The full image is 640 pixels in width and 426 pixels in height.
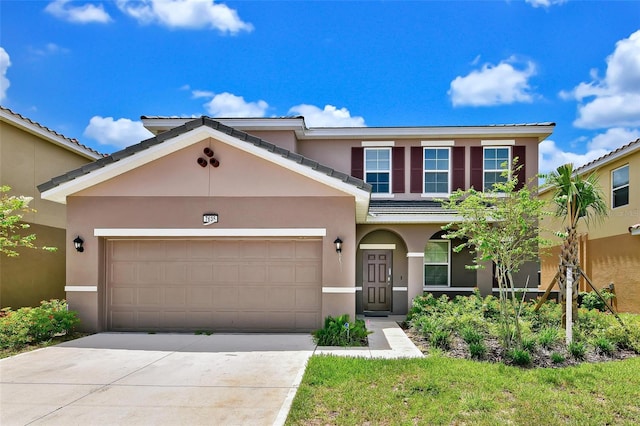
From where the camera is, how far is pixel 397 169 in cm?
1517

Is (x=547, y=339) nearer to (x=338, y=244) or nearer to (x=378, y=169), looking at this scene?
(x=338, y=244)

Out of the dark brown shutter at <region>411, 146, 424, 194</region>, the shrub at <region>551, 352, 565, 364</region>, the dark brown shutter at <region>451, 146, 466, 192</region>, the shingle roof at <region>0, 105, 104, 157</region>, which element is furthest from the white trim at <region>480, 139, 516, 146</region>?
the shingle roof at <region>0, 105, 104, 157</region>

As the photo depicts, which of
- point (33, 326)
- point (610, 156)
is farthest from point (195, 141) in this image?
point (610, 156)

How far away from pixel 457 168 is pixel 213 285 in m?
9.18

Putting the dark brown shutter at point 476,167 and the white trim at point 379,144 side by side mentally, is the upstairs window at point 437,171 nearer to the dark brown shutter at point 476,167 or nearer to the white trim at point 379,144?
the dark brown shutter at point 476,167

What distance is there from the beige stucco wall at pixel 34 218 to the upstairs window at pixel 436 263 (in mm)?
12223

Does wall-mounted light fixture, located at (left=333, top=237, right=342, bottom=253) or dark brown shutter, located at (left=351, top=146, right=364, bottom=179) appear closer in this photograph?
wall-mounted light fixture, located at (left=333, top=237, right=342, bottom=253)

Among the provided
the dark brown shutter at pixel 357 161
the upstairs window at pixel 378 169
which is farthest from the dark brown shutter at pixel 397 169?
the dark brown shutter at pixel 357 161

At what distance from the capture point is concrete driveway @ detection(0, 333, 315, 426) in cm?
536

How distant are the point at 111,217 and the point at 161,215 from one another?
3.89 ft

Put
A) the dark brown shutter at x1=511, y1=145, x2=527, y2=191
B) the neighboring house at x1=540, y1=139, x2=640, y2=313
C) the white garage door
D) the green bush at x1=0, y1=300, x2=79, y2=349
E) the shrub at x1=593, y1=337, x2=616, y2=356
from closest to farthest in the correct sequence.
A: the shrub at x1=593, y1=337, x2=616, y2=356
the green bush at x1=0, y1=300, x2=79, y2=349
the white garage door
the neighboring house at x1=540, y1=139, x2=640, y2=313
the dark brown shutter at x1=511, y1=145, x2=527, y2=191

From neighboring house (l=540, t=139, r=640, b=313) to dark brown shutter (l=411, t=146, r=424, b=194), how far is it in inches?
167

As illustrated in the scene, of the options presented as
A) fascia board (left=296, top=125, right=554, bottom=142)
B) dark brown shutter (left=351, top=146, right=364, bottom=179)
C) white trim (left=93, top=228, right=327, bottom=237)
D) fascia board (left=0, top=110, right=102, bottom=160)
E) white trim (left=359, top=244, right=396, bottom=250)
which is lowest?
white trim (left=359, top=244, right=396, bottom=250)

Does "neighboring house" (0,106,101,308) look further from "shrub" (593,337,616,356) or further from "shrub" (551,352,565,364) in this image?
"shrub" (593,337,616,356)
